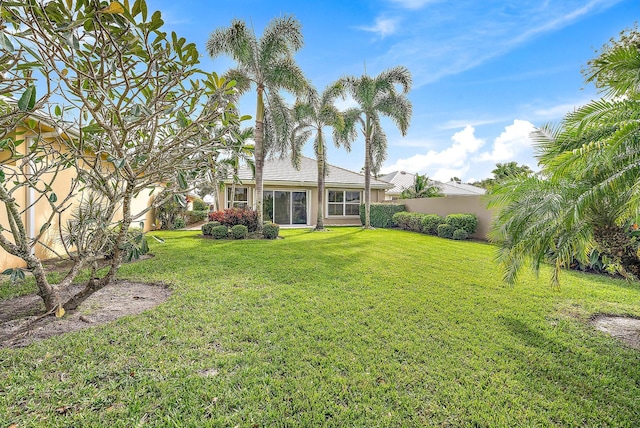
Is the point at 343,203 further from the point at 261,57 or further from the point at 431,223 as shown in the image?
the point at 261,57

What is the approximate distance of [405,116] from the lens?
15.8 metres

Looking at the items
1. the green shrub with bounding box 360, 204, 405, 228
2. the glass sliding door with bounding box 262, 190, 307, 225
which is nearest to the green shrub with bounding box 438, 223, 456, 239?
the green shrub with bounding box 360, 204, 405, 228

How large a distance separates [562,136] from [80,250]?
24.1 feet

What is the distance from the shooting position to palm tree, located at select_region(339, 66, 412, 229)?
15.8 m

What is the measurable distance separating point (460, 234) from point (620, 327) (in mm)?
9508

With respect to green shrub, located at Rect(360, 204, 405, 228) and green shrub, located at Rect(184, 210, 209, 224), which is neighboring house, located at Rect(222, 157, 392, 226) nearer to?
green shrub, located at Rect(360, 204, 405, 228)

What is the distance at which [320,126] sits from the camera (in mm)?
16172

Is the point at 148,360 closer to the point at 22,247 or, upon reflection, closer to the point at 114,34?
the point at 22,247

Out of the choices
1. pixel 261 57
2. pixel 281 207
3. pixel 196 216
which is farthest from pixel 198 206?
pixel 261 57

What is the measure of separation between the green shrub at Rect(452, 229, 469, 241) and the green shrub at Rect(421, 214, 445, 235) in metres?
1.31

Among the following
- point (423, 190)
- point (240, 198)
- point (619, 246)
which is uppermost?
point (423, 190)

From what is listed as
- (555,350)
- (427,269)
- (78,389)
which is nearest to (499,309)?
(555,350)

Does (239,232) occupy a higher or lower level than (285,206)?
lower

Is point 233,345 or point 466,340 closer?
point 233,345
